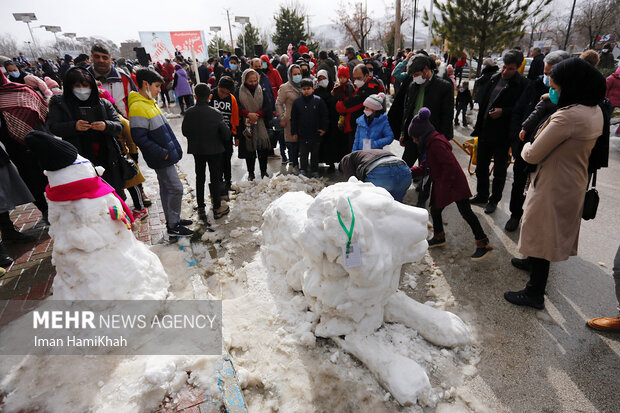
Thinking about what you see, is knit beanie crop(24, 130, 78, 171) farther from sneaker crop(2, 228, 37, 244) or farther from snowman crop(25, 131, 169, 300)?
sneaker crop(2, 228, 37, 244)

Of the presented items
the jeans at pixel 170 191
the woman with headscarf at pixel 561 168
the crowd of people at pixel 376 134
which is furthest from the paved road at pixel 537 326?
the jeans at pixel 170 191

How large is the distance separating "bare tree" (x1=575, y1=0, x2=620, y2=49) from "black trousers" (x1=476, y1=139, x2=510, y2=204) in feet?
87.8

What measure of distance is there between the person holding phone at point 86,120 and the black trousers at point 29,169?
Answer: 1085 millimetres

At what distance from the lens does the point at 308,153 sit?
6.53 meters

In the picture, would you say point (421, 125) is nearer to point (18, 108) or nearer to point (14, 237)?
point (18, 108)

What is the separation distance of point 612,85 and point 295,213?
8.96m

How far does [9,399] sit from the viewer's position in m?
2.22

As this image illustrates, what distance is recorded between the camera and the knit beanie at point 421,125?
377 cm

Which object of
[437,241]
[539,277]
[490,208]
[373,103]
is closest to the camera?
[539,277]

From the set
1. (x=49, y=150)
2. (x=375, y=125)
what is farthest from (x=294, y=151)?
(x=49, y=150)

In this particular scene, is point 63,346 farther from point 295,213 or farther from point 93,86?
point 93,86

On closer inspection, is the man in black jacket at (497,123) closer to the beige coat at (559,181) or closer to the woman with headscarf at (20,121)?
the beige coat at (559,181)

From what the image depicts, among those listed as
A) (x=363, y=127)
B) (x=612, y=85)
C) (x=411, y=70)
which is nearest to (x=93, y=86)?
(x=363, y=127)

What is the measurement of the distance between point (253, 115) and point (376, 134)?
8.00 ft
